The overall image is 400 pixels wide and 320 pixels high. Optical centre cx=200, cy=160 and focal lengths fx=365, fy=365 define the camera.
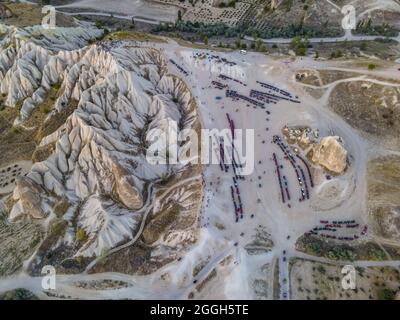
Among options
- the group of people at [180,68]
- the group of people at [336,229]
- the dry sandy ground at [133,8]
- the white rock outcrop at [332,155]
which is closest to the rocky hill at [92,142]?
the group of people at [180,68]

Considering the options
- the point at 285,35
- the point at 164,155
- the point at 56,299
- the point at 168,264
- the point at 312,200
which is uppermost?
the point at 285,35

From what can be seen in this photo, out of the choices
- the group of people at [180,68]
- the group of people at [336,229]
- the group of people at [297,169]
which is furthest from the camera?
the group of people at [180,68]

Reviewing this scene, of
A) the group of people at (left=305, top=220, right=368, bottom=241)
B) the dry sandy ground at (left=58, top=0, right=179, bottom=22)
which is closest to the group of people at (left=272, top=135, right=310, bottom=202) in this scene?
the group of people at (left=305, top=220, right=368, bottom=241)

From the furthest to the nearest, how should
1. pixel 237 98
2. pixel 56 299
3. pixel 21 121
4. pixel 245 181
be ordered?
pixel 21 121 < pixel 237 98 < pixel 245 181 < pixel 56 299

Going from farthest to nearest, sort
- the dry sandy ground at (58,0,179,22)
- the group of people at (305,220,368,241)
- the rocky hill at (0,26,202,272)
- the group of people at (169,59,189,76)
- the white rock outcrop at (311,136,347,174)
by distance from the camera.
A: the dry sandy ground at (58,0,179,22) → the group of people at (169,59,189,76) → the white rock outcrop at (311,136,347,174) → the rocky hill at (0,26,202,272) → the group of people at (305,220,368,241)

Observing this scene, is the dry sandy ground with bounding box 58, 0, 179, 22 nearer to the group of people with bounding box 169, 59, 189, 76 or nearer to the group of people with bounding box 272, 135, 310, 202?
the group of people with bounding box 169, 59, 189, 76

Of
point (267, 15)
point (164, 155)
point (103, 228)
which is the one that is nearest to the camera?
point (103, 228)

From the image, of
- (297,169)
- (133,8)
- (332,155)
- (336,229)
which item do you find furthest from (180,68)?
(133,8)

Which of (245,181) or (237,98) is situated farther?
(237,98)

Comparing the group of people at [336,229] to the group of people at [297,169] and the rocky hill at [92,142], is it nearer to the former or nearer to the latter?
the group of people at [297,169]
